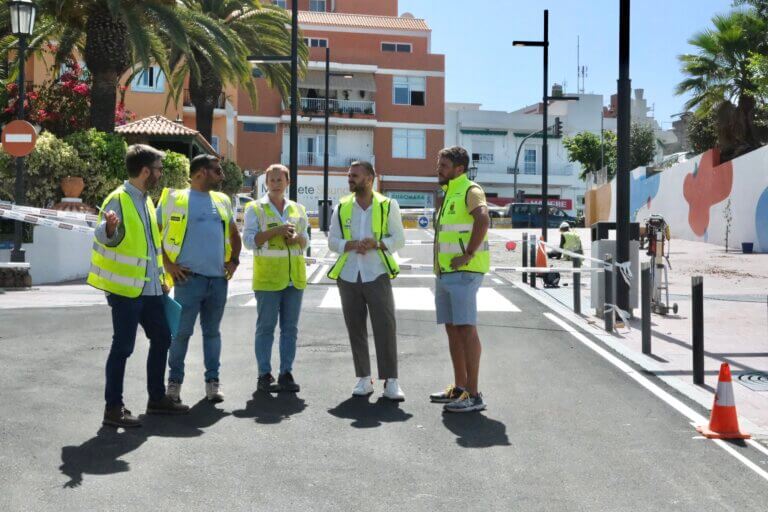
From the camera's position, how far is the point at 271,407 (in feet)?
22.2

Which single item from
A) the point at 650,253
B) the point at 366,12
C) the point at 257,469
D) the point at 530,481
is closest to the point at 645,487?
the point at 530,481

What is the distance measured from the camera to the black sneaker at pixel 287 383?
7273mm

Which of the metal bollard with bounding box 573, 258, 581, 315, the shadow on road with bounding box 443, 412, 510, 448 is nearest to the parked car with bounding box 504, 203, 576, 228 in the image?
the metal bollard with bounding box 573, 258, 581, 315

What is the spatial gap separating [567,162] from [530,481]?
71608 mm

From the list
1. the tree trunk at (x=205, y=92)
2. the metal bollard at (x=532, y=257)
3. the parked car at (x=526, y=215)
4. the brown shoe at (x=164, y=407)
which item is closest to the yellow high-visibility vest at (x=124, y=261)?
the brown shoe at (x=164, y=407)

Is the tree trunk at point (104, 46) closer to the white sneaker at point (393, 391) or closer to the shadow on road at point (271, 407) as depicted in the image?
the shadow on road at point (271, 407)

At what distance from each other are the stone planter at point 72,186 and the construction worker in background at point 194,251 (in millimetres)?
13262

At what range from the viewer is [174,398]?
6.62 m

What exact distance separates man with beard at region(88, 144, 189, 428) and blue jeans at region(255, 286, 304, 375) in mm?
1062

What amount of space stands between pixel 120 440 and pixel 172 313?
1.03 metres

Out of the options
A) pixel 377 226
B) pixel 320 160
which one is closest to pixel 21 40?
pixel 377 226

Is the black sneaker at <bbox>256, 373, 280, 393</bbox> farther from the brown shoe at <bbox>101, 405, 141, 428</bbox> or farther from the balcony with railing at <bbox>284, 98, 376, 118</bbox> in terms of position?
the balcony with railing at <bbox>284, 98, 376, 118</bbox>

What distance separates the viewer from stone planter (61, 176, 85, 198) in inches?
760

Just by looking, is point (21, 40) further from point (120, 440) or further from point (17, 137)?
point (120, 440)
